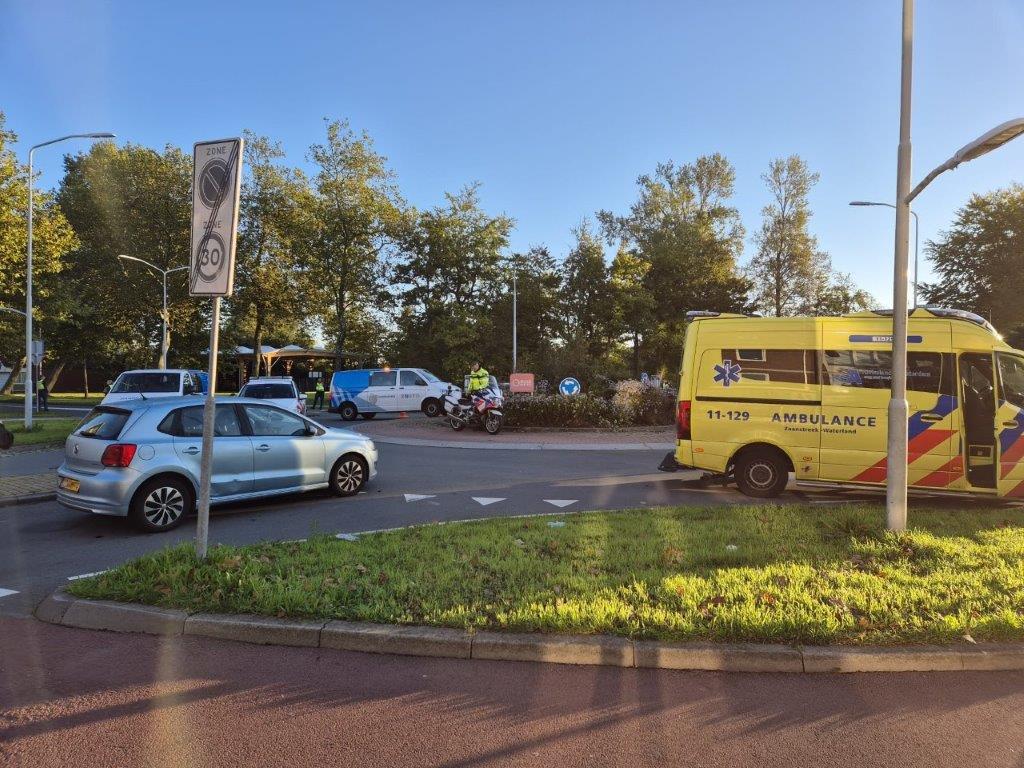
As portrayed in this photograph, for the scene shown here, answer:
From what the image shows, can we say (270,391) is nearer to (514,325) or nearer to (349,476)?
(349,476)

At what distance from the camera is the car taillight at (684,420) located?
940 centimetres

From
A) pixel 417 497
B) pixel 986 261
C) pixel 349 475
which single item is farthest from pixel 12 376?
pixel 986 261

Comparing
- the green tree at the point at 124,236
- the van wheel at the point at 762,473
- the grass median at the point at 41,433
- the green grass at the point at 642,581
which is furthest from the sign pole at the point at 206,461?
the green tree at the point at 124,236

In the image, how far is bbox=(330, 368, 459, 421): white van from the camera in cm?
2591

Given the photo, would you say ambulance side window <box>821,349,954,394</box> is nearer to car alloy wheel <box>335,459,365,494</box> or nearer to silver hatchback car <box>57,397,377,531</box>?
car alloy wheel <box>335,459,365,494</box>

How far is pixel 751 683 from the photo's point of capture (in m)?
3.70

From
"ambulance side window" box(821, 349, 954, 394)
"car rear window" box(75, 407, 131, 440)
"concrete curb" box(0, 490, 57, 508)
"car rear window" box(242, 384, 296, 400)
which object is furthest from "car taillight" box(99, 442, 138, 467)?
"car rear window" box(242, 384, 296, 400)

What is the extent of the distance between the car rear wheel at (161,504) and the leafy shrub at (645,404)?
13568 mm

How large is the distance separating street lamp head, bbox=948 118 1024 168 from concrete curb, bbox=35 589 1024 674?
3.88m

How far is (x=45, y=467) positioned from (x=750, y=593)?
1237 centimetres

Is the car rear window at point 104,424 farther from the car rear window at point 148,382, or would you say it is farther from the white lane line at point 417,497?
the car rear window at point 148,382

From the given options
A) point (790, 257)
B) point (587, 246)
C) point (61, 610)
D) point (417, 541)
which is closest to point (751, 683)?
point (417, 541)

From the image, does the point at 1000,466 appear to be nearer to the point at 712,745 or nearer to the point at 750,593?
the point at 750,593

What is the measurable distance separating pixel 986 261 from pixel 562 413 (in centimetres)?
3357
